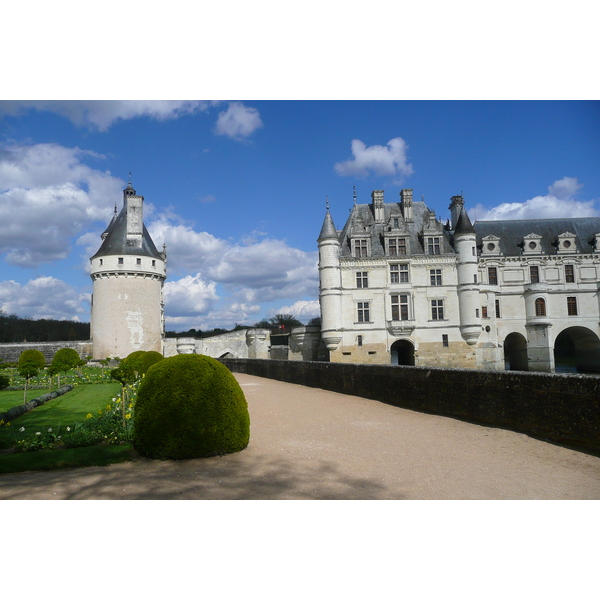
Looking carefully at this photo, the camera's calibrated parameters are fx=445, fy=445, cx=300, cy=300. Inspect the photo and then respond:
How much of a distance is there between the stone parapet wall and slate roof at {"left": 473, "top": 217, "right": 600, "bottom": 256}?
29757 millimetres

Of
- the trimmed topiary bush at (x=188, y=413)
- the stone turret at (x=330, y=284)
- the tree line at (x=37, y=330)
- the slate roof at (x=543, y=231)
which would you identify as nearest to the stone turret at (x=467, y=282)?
the slate roof at (x=543, y=231)

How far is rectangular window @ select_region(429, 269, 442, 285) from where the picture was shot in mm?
30094

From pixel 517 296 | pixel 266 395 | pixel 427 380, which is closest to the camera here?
pixel 427 380

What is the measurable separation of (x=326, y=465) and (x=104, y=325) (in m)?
28.7

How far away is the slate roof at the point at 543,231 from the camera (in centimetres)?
3216

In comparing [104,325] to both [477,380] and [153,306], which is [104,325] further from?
[477,380]

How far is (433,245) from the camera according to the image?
99.6 feet

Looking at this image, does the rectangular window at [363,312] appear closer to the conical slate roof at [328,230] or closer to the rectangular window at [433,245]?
the conical slate roof at [328,230]

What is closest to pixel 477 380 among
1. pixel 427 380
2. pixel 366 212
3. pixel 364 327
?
pixel 427 380

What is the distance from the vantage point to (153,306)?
32188mm

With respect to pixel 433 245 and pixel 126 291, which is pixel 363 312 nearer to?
pixel 433 245

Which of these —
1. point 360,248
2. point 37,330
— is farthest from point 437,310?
point 37,330

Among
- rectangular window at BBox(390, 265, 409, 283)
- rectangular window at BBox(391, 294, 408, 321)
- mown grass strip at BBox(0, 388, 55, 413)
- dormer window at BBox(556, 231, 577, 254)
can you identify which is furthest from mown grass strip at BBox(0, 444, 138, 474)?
dormer window at BBox(556, 231, 577, 254)

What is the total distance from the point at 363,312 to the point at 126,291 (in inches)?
651
